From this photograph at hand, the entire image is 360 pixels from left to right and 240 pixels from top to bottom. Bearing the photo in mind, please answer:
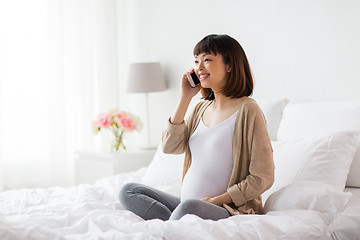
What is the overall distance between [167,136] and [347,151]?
709 mm

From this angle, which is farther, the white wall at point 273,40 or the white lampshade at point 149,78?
the white lampshade at point 149,78

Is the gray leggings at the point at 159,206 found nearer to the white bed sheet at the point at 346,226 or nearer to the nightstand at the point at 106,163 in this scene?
the white bed sheet at the point at 346,226

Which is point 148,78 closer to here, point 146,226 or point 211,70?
point 211,70

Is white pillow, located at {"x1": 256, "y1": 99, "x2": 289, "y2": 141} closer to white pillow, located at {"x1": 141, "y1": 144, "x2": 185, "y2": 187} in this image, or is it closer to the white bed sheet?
white pillow, located at {"x1": 141, "y1": 144, "x2": 185, "y2": 187}

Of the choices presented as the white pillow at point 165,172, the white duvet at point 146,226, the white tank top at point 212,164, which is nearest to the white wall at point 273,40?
the white pillow at point 165,172

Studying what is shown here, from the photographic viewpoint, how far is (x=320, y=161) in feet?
6.40

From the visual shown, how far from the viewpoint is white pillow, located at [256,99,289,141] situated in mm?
2453

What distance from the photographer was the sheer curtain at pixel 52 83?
3.67 meters

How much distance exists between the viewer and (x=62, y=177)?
3.87 m

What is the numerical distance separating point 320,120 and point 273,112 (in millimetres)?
297

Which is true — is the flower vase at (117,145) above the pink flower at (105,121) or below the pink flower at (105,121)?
below

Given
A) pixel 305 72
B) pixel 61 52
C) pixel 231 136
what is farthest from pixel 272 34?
pixel 61 52

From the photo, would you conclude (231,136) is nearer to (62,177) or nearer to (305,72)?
(305,72)

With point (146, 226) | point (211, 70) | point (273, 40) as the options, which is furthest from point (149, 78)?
point (146, 226)
